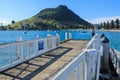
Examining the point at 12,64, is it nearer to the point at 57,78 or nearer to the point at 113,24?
the point at 57,78

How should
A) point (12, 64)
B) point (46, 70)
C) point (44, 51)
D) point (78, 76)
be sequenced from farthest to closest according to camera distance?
point (44, 51), point (12, 64), point (46, 70), point (78, 76)

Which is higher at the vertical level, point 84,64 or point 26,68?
point 84,64

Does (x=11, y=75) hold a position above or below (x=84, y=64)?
Result: below

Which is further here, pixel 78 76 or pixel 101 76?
pixel 101 76

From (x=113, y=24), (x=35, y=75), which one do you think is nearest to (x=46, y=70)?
(x=35, y=75)

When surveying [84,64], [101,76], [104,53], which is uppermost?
[84,64]

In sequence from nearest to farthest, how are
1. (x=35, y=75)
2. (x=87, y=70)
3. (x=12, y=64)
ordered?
(x=87, y=70), (x=35, y=75), (x=12, y=64)

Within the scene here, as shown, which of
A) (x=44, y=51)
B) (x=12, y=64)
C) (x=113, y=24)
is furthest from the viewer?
(x=113, y=24)

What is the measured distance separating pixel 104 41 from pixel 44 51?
20.4 feet

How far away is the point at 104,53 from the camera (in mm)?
19578

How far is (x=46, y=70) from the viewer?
997 centimetres

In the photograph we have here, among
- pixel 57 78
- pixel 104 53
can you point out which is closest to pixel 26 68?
pixel 57 78

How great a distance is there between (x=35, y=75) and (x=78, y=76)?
12.2 ft

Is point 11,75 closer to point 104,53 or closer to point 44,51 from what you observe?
point 44,51
